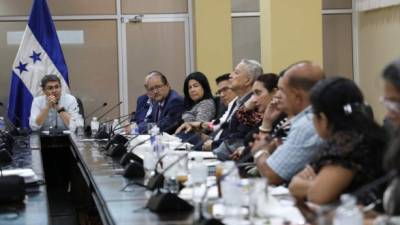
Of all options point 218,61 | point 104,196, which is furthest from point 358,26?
point 104,196

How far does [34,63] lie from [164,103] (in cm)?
223

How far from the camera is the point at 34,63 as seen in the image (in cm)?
869

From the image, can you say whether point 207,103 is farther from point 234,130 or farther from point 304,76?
point 304,76

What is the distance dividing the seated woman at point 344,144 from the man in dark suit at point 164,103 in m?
4.21

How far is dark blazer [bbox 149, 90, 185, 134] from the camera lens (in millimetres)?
6793

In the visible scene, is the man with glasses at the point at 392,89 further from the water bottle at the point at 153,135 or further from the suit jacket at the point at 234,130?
the suit jacket at the point at 234,130

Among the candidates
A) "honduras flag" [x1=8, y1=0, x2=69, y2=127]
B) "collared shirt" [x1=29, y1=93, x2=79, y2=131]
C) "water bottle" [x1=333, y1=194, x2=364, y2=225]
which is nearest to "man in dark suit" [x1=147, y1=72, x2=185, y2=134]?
"collared shirt" [x1=29, y1=93, x2=79, y2=131]

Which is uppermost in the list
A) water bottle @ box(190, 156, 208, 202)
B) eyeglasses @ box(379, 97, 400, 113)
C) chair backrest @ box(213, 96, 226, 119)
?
eyeglasses @ box(379, 97, 400, 113)

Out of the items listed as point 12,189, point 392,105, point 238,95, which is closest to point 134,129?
point 238,95

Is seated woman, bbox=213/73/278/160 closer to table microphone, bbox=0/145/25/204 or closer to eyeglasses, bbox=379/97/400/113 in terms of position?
table microphone, bbox=0/145/25/204

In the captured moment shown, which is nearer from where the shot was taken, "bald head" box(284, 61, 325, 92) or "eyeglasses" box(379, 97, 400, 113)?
"eyeglasses" box(379, 97, 400, 113)

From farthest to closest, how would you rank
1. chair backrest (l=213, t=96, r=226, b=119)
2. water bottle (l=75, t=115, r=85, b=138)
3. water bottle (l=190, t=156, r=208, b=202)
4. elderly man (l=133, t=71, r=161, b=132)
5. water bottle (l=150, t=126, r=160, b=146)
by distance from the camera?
elderly man (l=133, t=71, r=161, b=132) < water bottle (l=75, t=115, r=85, b=138) < chair backrest (l=213, t=96, r=226, b=119) < water bottle (l=150, t=126, r=160, b=146) < water bottle (l=190, t=156, r=208, b=202)

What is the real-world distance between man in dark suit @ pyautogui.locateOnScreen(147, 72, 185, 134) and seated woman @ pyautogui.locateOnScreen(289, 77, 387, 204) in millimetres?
4212

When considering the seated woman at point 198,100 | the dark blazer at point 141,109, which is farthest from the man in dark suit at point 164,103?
the dark blazer at point 141,109
